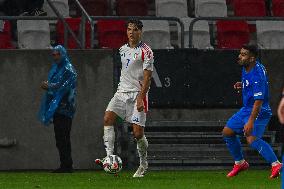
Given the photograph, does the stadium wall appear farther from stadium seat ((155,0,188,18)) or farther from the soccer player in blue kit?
the soccer player in blue kit

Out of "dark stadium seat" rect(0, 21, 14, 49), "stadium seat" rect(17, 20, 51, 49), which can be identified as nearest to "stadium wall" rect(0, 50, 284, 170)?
"dark stadium seat" rect(0, 21, 14, 49)

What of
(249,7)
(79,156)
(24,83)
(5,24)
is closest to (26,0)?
(5,24)

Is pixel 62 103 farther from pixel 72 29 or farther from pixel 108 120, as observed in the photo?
pixel 72 29

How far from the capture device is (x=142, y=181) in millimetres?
14562

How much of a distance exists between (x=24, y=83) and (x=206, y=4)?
16.5 feet

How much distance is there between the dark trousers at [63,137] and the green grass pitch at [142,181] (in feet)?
1.30

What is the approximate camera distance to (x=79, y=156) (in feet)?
62.0

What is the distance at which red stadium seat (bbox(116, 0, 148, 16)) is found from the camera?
2222 cm

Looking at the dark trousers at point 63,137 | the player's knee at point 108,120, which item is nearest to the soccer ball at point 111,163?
the player's knee at point 108,120

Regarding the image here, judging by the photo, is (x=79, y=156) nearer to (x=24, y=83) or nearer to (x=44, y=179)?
(x=24, y=83)

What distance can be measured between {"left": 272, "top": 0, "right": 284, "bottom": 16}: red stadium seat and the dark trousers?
282 inches

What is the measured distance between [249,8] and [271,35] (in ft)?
6.53

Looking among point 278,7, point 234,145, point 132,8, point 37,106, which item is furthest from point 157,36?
point 234,145

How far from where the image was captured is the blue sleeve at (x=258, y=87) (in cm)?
1449
